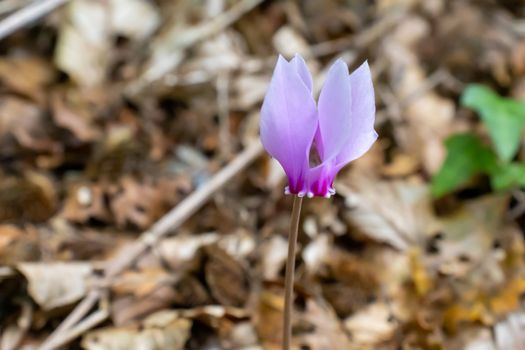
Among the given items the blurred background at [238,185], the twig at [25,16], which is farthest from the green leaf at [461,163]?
the twig at [25,16]

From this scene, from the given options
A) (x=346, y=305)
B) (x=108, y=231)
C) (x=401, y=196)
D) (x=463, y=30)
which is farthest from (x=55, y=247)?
(x=463, y=30)

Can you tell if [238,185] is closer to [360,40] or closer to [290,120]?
[360,40]

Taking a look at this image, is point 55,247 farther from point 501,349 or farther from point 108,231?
point 501,349

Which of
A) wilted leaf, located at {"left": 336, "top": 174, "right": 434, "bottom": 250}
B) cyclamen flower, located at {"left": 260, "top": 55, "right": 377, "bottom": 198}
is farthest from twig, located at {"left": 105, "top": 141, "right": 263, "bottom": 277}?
cyclamen flower, located at {"left": 260, "top": 55, "right": 377, "bottom": 198}

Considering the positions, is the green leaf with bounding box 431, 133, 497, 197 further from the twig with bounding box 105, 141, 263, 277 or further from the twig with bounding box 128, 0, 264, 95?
the twig with bounding box 128, 0, 264, 95

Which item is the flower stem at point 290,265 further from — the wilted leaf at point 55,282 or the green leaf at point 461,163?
the green leaf at point 461,163
